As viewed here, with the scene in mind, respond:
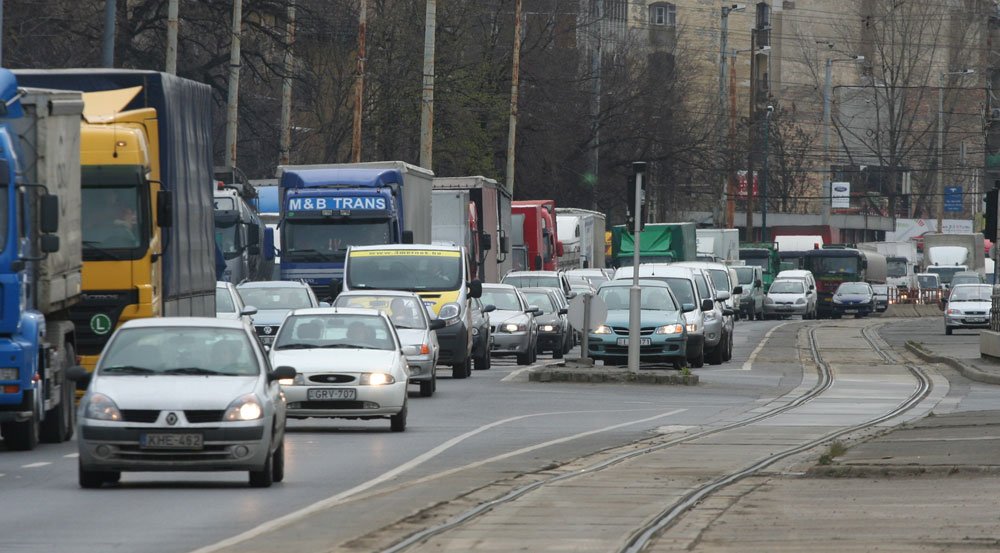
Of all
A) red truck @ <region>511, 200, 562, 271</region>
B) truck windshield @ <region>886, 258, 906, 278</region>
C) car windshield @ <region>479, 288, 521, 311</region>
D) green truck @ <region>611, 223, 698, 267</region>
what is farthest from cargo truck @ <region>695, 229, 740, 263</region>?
car windshield @ <region>479, 288, 521, 311</region>

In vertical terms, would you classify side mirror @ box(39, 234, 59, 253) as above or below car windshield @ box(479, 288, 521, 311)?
above

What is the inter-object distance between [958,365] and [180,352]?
25.1 m

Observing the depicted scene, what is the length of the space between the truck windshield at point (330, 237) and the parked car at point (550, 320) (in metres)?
4.48

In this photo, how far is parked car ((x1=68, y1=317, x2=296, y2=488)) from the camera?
14711mm

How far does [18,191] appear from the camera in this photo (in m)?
18.7

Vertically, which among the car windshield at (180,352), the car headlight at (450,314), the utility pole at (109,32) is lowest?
the car headlight at (450,314)

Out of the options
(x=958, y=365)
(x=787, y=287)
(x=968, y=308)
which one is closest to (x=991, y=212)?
(x=958, y=365)

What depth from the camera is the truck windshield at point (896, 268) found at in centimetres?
11144

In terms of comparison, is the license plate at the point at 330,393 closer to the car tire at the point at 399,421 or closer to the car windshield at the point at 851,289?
the car tire at the point at 399,421

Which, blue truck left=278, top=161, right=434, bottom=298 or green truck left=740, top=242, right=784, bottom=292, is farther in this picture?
green truck left=740, top=242, right=784, bottom=292

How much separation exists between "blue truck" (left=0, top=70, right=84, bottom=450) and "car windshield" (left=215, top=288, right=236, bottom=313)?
10.2 meters

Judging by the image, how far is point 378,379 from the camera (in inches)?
839

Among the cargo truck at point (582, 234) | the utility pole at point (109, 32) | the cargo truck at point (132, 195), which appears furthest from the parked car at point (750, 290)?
the cargo truck at point (132, 195)

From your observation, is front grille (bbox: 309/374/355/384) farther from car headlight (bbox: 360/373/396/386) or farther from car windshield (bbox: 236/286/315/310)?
car windshield (bbox: 236/286/315/310)
